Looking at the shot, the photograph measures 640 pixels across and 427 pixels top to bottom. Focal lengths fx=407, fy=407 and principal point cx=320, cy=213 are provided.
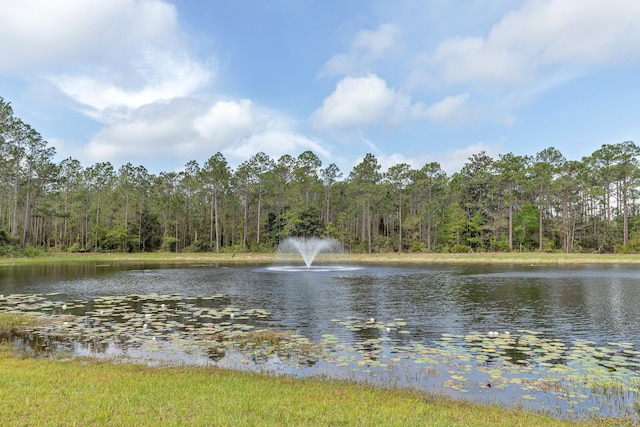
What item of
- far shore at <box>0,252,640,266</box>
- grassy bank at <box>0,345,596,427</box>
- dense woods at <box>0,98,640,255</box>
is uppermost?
dense woods at <box>0,98,640,255</box>

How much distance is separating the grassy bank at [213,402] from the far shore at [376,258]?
184 ft

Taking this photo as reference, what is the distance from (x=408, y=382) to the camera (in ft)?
32.2

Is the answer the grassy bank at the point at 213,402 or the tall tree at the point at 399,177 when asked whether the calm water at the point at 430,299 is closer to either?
the grassy bank at the point at 213,402

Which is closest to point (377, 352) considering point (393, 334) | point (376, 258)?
point (393, 334)

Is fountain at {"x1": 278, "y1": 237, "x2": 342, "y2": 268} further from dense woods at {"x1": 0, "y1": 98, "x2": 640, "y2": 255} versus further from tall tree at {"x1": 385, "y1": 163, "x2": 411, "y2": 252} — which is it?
tall tree at {"x1": 385, "y1": 163, "x2": 411, "y2": 252}

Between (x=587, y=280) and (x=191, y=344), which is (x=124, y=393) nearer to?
(x=191, y=344)

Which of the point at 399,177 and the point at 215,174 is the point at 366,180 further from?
the point at 215,174

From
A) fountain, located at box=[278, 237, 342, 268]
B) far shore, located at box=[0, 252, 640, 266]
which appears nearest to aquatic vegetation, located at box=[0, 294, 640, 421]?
far shore, located at box=[0, 252, 640, 266]

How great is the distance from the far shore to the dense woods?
7.18 metres

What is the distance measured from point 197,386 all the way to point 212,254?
68.6m

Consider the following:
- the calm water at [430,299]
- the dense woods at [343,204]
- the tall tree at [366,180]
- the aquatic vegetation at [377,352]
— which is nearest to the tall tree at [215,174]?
the dense woods at [343,204]

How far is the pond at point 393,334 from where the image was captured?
9875 millimetres

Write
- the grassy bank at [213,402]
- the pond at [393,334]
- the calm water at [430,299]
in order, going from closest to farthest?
the grassy bank at [213,402] → the pond at [393,334] → the calm water at [430,299]

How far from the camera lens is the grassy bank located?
6.46 m
